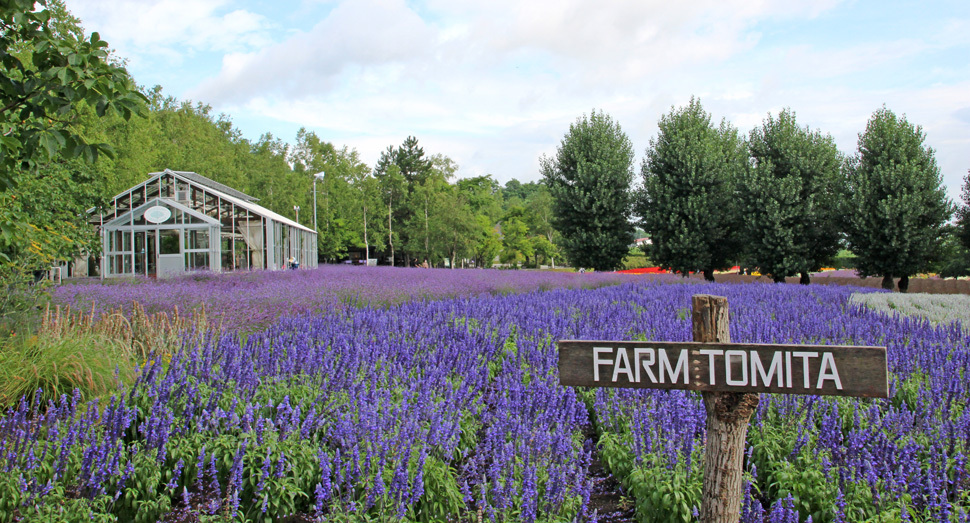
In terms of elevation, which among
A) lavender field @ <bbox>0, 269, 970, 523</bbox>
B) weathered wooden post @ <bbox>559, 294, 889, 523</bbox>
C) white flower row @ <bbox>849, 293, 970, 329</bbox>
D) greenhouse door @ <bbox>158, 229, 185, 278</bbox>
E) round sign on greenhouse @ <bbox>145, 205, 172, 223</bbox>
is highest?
round sign on greenhouse @ <bbox>145, 205, 172, 223</bbox>

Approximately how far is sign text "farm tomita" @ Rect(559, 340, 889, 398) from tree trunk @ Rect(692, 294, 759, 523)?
106 mm

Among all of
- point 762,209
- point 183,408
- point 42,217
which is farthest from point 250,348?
point 762,209

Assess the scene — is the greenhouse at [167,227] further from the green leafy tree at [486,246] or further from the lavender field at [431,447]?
the green leafy tree at [486,246]

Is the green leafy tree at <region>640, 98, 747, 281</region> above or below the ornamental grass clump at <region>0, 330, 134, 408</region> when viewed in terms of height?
above

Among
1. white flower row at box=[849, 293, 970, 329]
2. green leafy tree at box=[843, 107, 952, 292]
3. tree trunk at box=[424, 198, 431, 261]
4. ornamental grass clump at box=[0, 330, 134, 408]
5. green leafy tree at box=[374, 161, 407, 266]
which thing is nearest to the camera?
ornamental grass clump at box=[0, 330, 134, 408]

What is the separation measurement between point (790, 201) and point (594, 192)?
→ 8348 mm

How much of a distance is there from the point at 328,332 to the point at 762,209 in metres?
22.0

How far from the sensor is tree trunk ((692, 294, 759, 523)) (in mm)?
2006

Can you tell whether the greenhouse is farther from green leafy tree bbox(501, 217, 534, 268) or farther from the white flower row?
green leafy tree bbox(501, 217, 534, 268)

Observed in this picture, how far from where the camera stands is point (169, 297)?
8.59 meters

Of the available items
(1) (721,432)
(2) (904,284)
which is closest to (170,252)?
(1) (721,432)

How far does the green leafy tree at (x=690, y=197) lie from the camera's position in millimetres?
25766

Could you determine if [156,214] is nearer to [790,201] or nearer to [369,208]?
[790,201]

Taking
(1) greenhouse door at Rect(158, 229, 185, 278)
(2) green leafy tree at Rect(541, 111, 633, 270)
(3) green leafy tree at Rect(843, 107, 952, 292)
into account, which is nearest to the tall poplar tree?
(3) green leafy tree at Rect(843, 107, 952, 292)
